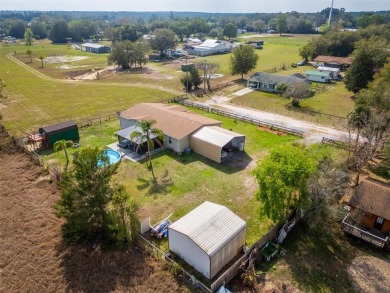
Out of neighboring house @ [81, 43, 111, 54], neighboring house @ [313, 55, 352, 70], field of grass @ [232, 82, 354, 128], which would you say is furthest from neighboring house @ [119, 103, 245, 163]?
neighboring house @ [81, 43, 111, 54]

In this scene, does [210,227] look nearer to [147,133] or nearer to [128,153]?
[147,133]

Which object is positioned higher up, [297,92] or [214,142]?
[297,92]

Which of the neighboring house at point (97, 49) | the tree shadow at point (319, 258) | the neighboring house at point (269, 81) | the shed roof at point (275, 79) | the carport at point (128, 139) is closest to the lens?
the tree shadow at point (319, 258)


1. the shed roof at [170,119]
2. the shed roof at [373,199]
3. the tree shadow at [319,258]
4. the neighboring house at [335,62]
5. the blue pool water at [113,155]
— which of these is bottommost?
the tree shadow at [319,258]

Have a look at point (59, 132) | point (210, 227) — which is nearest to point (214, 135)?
point (210, 227)

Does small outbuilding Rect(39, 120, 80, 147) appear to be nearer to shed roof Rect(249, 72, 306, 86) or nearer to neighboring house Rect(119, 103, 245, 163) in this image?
neighboring house Rect(119, 103, 245, 163)

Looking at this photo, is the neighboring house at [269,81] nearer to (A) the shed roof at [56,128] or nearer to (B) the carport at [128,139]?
(B) the carport at [128,139]

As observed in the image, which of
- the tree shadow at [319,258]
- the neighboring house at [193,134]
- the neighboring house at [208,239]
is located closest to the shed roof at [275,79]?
the neighboring house at [193,134]

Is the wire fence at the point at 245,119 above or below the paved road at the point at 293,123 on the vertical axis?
above
